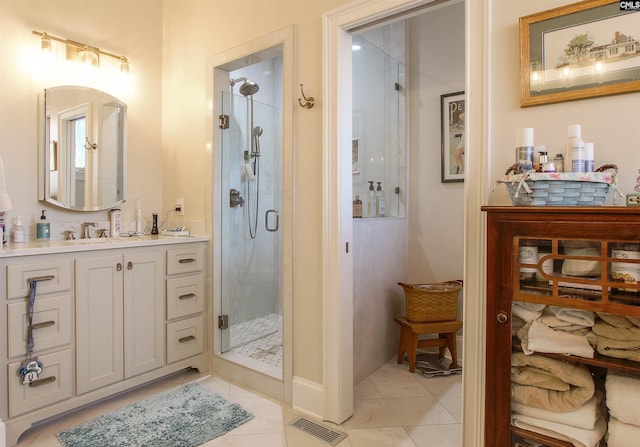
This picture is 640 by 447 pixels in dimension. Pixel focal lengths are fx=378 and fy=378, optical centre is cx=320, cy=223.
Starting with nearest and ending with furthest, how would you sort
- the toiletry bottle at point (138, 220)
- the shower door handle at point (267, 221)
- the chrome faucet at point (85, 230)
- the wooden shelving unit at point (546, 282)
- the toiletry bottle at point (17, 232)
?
the wooden shelving unit at point (546, 282) < the toiletry bottle at point (17, 232) < the chrome faucet at point (85, 230) < the toiletry bottle at point (138, 220) < the shower door handle at point (267, 221)

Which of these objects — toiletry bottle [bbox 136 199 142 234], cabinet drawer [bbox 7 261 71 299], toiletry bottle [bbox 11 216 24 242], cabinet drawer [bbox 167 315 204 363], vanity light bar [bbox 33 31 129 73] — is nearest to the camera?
cabinet drawer [bbox 7 261 71 299]

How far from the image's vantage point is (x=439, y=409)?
7.21 feet

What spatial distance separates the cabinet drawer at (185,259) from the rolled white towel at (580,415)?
212 cm

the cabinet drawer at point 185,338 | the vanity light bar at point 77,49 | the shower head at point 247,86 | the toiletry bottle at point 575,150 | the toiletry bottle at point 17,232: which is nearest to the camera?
the toiletry bottle at point 575,150

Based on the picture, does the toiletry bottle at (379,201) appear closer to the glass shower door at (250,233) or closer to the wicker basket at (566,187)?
the glass shower door at (250,233)

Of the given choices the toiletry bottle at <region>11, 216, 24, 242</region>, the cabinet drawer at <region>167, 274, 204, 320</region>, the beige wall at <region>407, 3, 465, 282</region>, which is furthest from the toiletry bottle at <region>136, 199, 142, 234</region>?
the beige wall at <region>407, 3, 465, 282</region>

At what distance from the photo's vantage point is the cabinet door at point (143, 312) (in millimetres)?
2281

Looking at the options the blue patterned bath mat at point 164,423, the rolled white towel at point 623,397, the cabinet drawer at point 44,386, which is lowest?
the blue patterned bath mat at point 164,423

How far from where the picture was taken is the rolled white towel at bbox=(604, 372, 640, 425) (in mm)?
1112

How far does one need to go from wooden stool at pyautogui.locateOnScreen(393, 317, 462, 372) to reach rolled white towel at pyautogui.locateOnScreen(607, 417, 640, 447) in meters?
1.48

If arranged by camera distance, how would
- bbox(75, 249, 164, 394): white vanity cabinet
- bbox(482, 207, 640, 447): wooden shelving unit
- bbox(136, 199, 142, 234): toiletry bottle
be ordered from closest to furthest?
bbox(482, 207, 640, 447): wooden shelving unit, bbox(75, 249, 164, 394): white vanity cabinet, bbox(136, 199, 142, 234): toiletry bottle

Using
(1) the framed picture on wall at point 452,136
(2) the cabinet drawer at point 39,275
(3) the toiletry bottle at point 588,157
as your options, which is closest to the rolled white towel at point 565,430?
(3) the toiletry bottle at point 588,157

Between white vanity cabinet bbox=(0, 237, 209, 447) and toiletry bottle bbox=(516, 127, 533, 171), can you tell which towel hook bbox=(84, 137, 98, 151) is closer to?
white vanity cabinet bbox=(0, 237, 209, 447)

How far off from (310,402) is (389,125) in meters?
2.13
